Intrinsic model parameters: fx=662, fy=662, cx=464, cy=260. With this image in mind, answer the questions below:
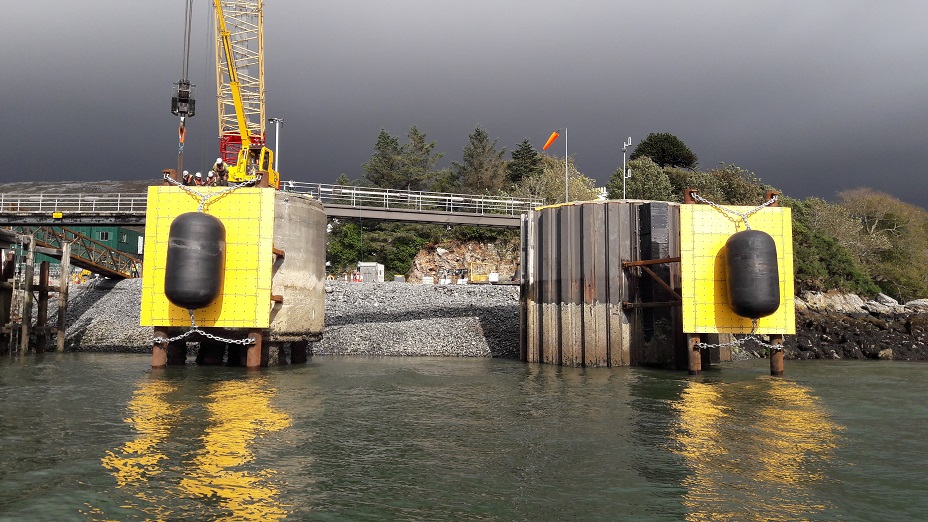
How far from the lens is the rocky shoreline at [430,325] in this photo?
3138cm

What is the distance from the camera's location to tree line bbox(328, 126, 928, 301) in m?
48.3

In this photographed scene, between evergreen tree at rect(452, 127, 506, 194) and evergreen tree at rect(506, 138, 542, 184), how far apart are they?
351 centimetres

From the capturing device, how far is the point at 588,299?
79.0 ft

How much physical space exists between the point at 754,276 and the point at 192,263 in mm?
16816

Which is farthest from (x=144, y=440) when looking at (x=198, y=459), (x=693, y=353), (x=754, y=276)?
(x=754, y=276)

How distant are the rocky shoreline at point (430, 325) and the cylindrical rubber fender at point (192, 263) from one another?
11.2m

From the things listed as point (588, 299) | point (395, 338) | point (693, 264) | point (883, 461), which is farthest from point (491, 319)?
point (883, 461)

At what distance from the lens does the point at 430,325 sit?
33500mm

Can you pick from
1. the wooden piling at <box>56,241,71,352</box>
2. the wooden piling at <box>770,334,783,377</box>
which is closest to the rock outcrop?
the wooden piling at <box>770,334,783,377</box>

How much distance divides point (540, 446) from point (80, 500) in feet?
21.4

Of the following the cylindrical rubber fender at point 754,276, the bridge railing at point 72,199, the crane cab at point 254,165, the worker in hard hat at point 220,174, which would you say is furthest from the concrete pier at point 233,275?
the bridge railing at point 72,199

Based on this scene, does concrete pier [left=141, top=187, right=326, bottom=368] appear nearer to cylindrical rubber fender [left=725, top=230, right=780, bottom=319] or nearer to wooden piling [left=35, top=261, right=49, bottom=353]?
wooden piling [left=35, top=261, right=49, bottom=353]

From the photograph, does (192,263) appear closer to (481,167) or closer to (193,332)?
(193,332)

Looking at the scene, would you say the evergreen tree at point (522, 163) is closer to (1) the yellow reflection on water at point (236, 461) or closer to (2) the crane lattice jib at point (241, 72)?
(2) the crane lattice jib at point (241, 72)
